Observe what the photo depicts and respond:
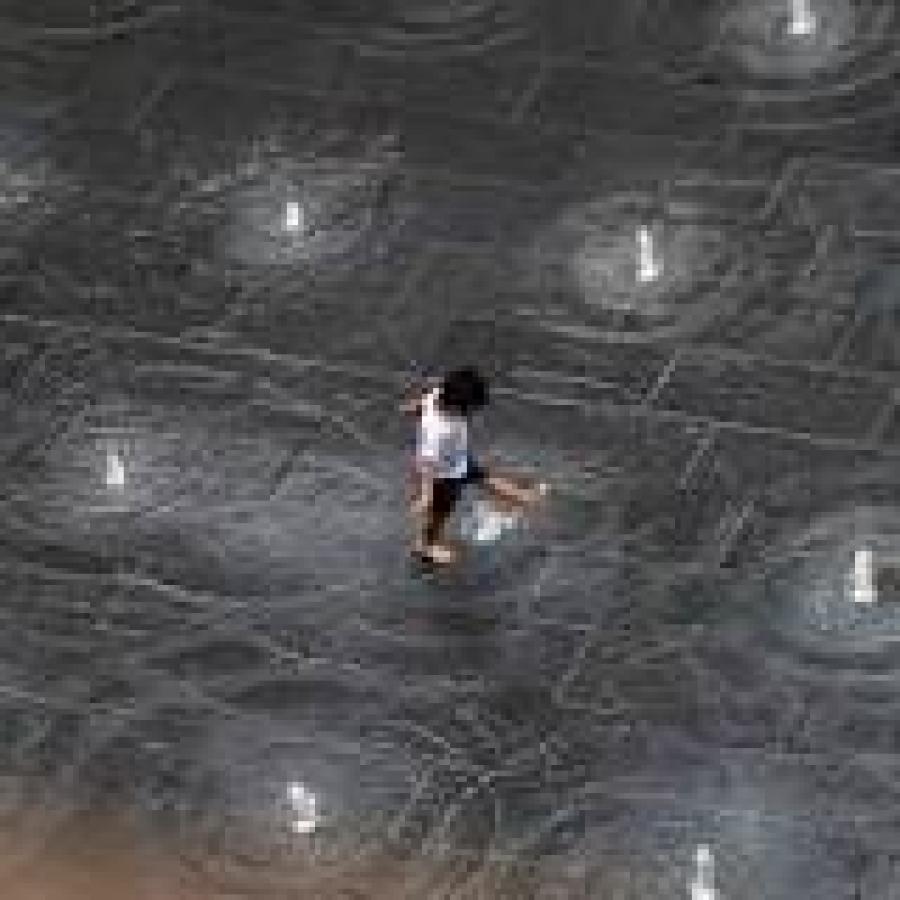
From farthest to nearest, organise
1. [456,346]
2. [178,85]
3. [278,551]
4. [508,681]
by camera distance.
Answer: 1. [178,85]
2. [456,346]
3. [278,551]
4. [508,681]

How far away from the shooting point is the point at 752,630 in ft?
49.4

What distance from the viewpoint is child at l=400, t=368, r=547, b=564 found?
1541 centimetres

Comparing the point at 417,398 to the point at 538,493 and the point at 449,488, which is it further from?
the point at 449,488

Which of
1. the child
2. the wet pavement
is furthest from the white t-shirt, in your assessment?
the wet pavement

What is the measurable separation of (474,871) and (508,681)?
130cm

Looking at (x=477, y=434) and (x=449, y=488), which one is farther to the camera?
(x=477, y=434)

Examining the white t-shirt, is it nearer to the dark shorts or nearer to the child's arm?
the dark shorts

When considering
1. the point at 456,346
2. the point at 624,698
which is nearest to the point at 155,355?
the point at 456,346

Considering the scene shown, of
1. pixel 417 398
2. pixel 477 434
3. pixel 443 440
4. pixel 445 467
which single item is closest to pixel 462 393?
pixel 443 440

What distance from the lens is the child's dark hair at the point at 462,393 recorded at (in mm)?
15406

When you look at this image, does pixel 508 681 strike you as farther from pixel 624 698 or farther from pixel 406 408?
pixel 406 408

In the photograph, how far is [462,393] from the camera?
15406 mm

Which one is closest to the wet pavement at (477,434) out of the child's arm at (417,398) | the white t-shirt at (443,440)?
the child's arm at (417,398)

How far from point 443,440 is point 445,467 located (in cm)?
16
